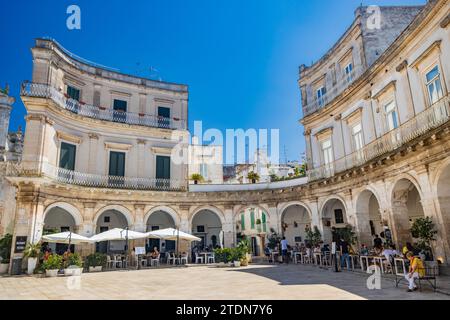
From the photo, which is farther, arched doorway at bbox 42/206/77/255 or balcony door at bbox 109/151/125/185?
balcony door at bbox 109/151/125/185

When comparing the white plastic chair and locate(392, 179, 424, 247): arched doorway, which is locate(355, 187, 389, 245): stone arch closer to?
locate(392, 179, 424, 247): arched doorway

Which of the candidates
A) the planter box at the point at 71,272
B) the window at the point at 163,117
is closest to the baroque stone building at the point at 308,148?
the window at the point at 163,117

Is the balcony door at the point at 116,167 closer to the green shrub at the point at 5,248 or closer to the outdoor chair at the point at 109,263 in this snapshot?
the outdoor chair at the point at 109,263

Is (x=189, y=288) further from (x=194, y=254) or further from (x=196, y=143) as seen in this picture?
(x=196, y=143)

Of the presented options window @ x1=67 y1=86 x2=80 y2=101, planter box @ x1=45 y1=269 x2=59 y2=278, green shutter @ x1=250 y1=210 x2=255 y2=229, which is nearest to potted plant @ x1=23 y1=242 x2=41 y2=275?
planter box @ x1=45 y1=269 x2=59 y2=278

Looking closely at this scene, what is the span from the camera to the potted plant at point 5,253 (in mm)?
15443

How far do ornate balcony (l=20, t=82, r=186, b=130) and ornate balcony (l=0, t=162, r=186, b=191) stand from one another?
3708 millimetres

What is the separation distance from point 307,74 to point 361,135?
298 inches

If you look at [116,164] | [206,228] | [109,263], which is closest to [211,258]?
[206,228]

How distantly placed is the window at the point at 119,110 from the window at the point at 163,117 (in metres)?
2.37

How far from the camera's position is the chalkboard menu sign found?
1522cm

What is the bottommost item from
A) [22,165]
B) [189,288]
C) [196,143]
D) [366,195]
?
[189,288]

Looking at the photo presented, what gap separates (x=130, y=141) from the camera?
70.1 ft
